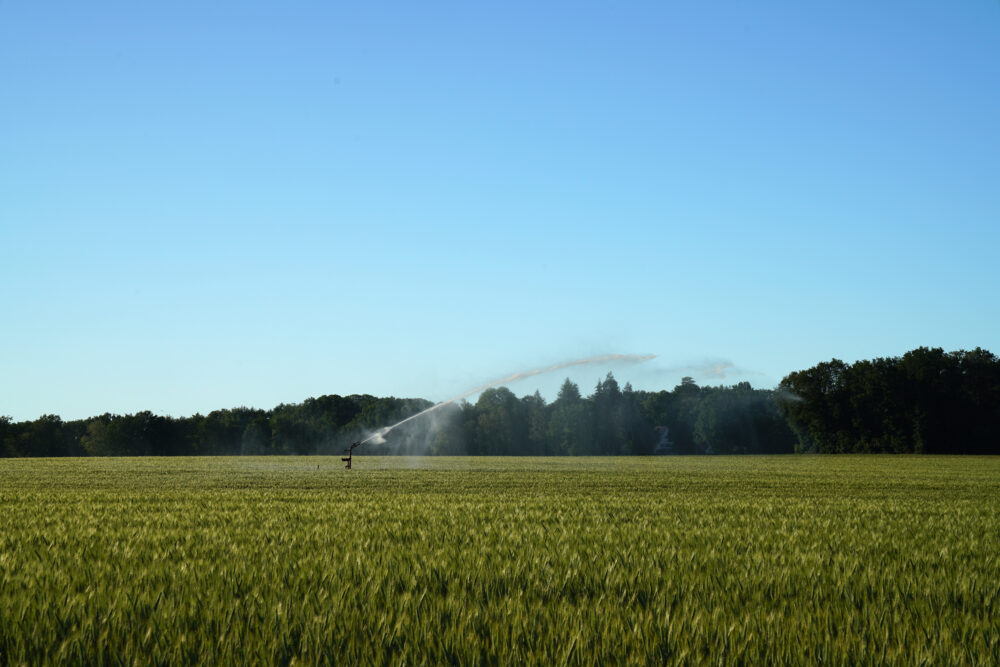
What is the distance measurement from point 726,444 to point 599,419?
2383 centimetres

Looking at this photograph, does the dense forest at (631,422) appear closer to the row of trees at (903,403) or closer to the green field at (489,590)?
the row of trees at (903,403)

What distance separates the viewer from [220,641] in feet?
18.5

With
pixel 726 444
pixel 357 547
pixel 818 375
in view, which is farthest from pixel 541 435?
pixel 357 547

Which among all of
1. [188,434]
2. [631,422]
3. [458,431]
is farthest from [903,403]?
[188,434]

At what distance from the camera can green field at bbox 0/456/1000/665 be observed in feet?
18.6

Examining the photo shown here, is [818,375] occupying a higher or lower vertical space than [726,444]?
higher

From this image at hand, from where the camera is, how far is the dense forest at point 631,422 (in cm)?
10631

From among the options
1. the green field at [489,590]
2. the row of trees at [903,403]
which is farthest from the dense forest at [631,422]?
the green field at [489,590]

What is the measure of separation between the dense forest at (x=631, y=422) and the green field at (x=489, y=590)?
10227cm

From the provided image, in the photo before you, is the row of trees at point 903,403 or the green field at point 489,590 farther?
the row of trees at point 903,403

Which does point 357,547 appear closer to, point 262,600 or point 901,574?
point 262,600

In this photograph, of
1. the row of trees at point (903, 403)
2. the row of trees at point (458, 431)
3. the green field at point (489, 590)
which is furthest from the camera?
the row of trees at point (458, 431)

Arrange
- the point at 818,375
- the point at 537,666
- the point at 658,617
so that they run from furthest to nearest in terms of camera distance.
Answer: the point at 818,375 → the point at 658,617 → the point at 537,666

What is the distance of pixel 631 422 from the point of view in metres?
151
